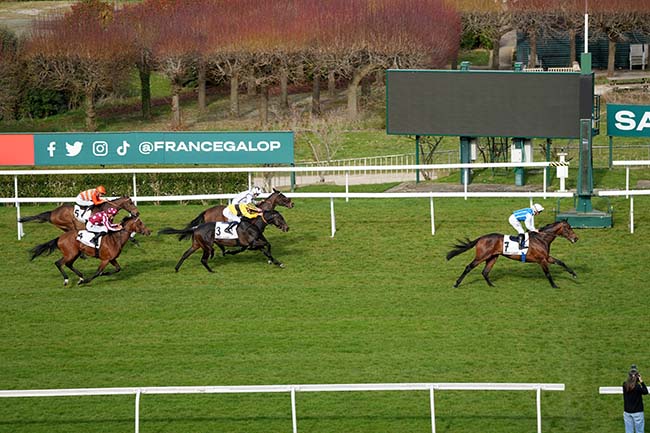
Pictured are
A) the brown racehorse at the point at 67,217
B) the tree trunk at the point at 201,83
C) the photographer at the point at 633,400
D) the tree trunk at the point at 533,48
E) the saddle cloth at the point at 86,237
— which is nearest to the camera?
the photographer at the point at 633,400

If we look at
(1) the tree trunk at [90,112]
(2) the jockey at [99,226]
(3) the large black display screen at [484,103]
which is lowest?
(1) the tree trunk at [90,112]

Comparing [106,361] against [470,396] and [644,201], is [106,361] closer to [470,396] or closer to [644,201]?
[470,396]

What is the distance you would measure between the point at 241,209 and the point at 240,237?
1.46 ft

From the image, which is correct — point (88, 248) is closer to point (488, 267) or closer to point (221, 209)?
point (221, 209)

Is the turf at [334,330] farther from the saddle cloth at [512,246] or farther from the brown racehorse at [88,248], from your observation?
the saddle cloth at [512,246]

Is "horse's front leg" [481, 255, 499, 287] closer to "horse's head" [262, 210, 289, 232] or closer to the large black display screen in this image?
"horse's head" [262, 210, 289, 232]

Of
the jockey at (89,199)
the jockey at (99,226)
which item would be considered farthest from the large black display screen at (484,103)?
the jockey at (99,226)

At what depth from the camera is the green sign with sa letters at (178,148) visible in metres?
20.3

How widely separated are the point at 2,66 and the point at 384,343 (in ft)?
85.0

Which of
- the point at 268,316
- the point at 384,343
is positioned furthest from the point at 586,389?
the point at 268,316

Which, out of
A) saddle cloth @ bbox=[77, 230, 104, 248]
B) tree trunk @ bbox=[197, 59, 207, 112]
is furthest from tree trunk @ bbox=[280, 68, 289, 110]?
saddle cloth @ bbox=[77, 230, 104, 248]

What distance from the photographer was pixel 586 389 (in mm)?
11797

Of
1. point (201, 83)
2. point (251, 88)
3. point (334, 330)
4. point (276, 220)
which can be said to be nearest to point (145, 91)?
point (201, 83)

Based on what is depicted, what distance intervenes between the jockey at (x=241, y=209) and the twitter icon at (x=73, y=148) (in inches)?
191
